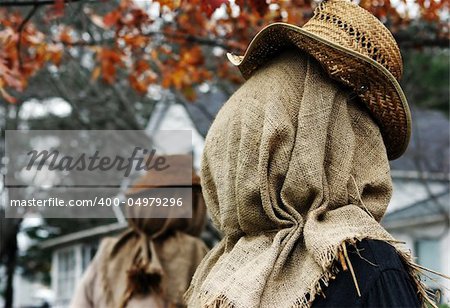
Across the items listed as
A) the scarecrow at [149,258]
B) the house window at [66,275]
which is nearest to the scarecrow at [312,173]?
the scarecrow at [149,258]

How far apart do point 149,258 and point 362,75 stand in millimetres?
2674

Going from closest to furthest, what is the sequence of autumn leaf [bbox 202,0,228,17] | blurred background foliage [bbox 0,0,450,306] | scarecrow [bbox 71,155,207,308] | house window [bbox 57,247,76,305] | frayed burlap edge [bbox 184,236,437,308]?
frayed burlap edge [bbox 184,236,437,308] < autumn leaf [bbox 202,0,228,17] < scarecrow [bbox 71,155,207,308] < blurred background foliage [bbox 0,0,450,306] < house window [bbox 57,247,76,305]

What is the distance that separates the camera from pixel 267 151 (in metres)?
2.28

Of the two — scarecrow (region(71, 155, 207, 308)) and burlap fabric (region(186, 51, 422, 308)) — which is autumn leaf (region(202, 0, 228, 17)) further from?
burlap fabric (region(186, 51, 422, 308))

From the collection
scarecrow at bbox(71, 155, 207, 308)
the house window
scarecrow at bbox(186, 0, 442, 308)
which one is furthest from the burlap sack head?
the house window

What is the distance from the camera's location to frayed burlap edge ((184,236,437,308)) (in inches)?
82.5

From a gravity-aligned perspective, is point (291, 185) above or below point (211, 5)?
above

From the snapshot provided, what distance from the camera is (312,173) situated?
2227mm

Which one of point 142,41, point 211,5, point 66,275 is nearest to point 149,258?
point 211,5

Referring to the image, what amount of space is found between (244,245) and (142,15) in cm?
433

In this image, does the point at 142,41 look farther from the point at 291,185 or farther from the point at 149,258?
the point at 291,185

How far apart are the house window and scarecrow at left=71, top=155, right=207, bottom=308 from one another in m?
18.0

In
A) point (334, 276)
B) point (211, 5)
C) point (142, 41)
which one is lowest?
point (142, 41)

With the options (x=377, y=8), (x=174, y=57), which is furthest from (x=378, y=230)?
(x=174, y=57)
